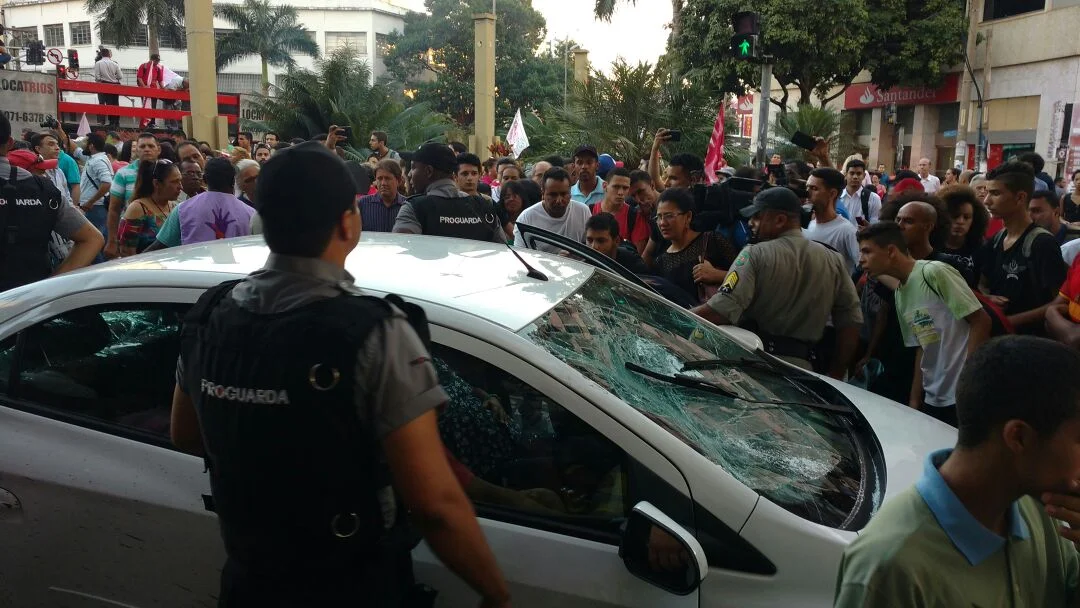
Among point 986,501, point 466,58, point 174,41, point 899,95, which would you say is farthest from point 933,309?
point 174,41

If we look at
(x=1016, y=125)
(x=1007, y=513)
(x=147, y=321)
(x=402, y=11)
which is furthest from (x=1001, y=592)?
(x=402, y=11)

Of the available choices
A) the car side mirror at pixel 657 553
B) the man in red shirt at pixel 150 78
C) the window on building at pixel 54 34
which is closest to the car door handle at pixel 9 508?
the car side mirror at pixel 657 553

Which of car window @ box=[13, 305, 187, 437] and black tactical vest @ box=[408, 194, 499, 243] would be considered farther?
black tactical vest @ box=[408, 194, 499, 243]

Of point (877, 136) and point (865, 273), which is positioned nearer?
point (865, 273)

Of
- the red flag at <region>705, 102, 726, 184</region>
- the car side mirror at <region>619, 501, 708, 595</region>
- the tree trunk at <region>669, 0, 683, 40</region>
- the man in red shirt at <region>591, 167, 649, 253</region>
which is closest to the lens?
the car side mirror at <region>619, 501, 708, 595</region>

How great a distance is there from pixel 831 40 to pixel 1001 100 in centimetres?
671

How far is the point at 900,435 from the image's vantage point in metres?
2.74

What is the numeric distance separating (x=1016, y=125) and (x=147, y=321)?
29.5 m

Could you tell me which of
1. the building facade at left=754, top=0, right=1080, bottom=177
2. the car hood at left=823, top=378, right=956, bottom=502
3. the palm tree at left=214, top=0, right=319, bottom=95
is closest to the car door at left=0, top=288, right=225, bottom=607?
the car hood at left=823, top=378, right=956, bottom=502

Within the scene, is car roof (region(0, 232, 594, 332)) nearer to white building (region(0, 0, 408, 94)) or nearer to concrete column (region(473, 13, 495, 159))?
concrete column (region(473, 13, 495, 159))

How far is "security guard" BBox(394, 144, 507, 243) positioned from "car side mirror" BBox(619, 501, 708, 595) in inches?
134

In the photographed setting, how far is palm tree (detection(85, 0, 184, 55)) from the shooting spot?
44.7 m

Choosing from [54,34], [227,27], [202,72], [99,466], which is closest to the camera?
[99,466]

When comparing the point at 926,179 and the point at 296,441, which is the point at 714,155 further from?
the point at 296,441
